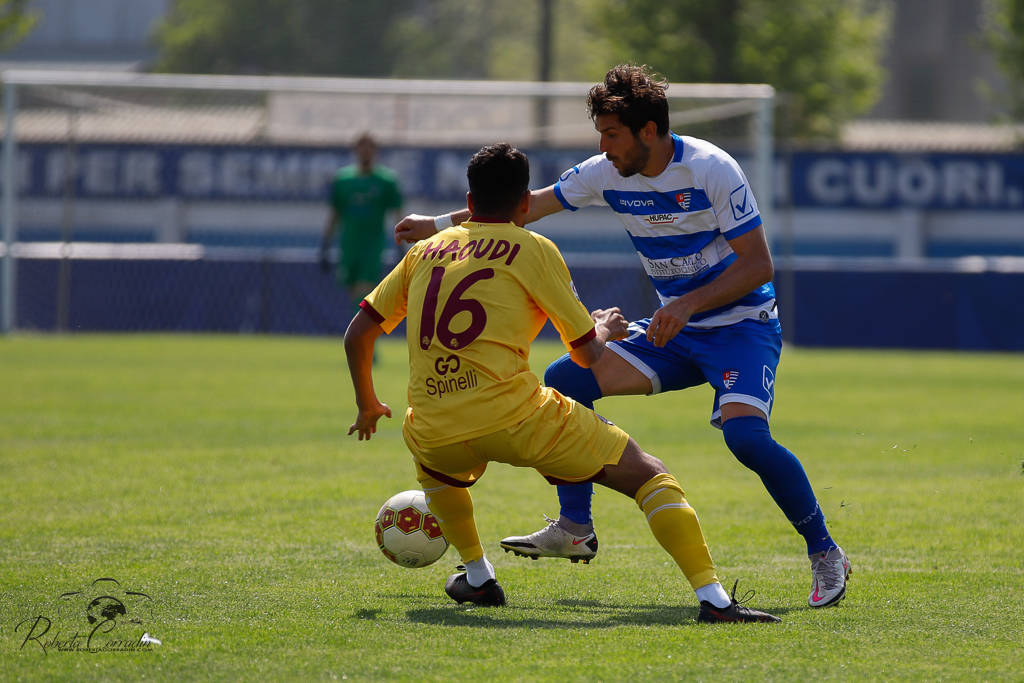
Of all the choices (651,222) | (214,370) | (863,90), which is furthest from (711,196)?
(863,90)

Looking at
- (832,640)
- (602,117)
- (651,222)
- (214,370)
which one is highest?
(602,117)

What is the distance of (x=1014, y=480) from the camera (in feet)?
26.7

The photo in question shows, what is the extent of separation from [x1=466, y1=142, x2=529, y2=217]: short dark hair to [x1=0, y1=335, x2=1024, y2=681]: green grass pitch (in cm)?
144

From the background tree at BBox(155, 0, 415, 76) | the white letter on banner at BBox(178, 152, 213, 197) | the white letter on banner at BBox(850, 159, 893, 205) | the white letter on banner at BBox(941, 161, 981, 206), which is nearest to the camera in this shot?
the white letter on banner at BBox(178, 152, 213, 197)

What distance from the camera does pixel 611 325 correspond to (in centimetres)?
495

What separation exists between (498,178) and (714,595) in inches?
63.3

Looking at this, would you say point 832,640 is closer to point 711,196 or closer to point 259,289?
point 711,196

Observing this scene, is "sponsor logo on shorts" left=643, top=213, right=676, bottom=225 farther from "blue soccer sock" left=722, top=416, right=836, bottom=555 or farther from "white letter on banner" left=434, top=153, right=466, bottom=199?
"white letter on banner" left=434, top=153, right=466, bottom=199

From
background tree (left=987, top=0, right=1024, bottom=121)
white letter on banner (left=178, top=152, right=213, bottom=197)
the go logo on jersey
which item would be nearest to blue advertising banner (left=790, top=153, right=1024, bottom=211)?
background tree (left=987, top=0, right=1024, bottom=121)

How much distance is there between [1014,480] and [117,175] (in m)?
22.5

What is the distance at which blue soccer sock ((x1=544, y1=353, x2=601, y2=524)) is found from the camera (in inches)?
221

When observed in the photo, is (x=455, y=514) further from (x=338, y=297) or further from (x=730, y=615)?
(x=338, y=297)

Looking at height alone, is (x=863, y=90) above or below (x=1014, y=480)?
above

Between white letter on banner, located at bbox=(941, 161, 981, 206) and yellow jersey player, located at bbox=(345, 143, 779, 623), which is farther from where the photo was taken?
white letter on banner, located at bbox=(941, 161, 981, 206)
